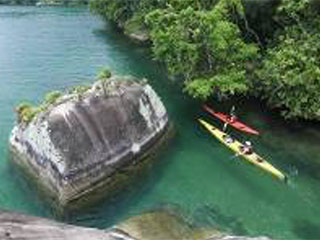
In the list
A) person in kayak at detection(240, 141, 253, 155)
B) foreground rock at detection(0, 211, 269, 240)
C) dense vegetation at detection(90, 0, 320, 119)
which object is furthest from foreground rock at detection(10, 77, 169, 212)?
dense vegetation at detection(90, 0, 320, 119)

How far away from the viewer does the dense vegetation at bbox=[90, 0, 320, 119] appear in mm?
36375

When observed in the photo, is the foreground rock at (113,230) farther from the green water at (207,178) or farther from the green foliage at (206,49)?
the green foliage at (206,49)

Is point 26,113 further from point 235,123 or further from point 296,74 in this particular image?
point 296,74

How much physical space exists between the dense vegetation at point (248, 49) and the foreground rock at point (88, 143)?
6.14 meters

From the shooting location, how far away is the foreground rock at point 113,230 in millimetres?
23188

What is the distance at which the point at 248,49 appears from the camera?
39.4 meters

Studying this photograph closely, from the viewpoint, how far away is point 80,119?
101ft

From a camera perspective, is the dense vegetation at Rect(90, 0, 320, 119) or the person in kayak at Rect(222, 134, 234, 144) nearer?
the person in kayak at Rect(222, 134, 234, 144)

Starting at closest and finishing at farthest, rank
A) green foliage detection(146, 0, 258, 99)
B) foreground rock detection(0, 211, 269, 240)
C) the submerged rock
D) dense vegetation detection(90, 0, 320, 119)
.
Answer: foreground rock detection(0, 211, 269, 240), the submerged rock, dense vegetation detection(90, 0, 320, 119), green foliage detection(146, 0, 258, 99)

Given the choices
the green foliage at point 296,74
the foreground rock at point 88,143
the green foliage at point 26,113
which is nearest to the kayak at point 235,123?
the green foliage at point 296,74

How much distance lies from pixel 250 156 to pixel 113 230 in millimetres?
10373

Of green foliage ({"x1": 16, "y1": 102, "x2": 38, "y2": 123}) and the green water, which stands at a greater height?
green foliage ({"x1": 16, "y1": 102, "x2": 38, "y2": 123})

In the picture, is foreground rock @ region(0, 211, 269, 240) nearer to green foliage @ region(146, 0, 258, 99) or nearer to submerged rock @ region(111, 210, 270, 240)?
submerged rock @ region(111, 210, 270, 240)

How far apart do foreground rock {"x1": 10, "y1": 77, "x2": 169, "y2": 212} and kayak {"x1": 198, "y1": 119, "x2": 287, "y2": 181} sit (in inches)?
163
